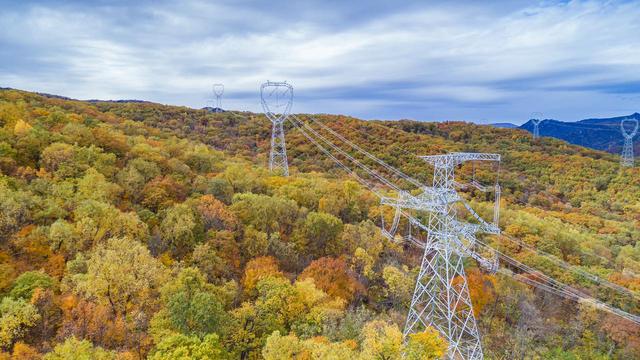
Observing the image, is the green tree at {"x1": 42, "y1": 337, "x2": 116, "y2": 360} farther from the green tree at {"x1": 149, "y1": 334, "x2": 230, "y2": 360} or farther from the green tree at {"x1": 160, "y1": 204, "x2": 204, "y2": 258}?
the green tree at {"x1": 160, "y1": 204, "x2": 204, "y2": 258}

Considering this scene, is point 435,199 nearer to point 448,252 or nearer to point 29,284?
point 448,252

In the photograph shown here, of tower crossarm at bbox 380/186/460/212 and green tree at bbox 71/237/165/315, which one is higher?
tower crossarm at bbox 380/186/460/212

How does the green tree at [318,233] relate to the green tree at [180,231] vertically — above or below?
below

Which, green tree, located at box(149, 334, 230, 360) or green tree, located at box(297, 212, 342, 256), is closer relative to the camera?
green tree, located at box(149, 334, 230, 360)

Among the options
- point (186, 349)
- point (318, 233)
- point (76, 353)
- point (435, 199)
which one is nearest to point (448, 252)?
point (435, 199)

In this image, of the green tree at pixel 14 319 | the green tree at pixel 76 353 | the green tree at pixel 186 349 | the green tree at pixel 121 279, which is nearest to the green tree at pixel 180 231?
the green tree at pixel 121 279

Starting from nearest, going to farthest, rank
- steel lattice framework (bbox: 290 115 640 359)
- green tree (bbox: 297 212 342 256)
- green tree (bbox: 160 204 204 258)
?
steel lattice framework (bbox: 290 115 640 359)
green tree (bbox: 160 204 204 258)
green tree (bbox: 297 212 342 256)

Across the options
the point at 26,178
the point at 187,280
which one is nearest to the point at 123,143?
the point at 26,178

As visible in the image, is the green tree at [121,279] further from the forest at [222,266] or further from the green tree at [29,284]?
the green tree at [29,284]

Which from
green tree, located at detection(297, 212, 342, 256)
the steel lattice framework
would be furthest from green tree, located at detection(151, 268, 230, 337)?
green tree, located at detection(297, 212, 342, 256)
